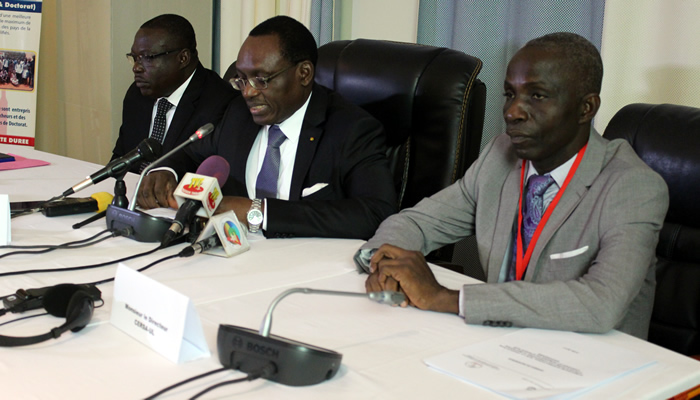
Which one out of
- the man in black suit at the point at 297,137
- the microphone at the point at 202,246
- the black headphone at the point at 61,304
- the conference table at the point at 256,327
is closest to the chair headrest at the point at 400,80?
the man in black suit at the point at 297,137

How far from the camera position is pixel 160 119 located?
10.2ft

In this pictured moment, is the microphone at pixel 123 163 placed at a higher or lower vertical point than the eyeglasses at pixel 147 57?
lower

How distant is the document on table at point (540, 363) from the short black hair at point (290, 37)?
1319mm

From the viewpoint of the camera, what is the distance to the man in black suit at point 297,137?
2.18 m

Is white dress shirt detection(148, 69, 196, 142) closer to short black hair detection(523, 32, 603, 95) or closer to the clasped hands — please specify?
the clasped hands

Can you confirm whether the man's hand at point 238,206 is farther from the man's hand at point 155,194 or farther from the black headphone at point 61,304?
the black headphone at point 61,304

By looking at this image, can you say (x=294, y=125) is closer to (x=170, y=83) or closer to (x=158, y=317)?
(x=170, y=83)

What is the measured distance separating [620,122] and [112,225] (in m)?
1.38

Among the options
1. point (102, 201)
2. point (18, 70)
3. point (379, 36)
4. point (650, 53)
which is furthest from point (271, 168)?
point (18, 70)

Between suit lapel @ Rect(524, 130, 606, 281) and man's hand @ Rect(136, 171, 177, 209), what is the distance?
3.52 feet

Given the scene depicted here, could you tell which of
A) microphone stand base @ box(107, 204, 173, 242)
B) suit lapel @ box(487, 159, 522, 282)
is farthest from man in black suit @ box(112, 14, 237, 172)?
suit lapel @ box(487, 159, 522, 282)

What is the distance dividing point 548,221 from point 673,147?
415mm

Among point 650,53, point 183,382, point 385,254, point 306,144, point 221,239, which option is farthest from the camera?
point 650,53

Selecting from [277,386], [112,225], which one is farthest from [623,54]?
[277,386]
